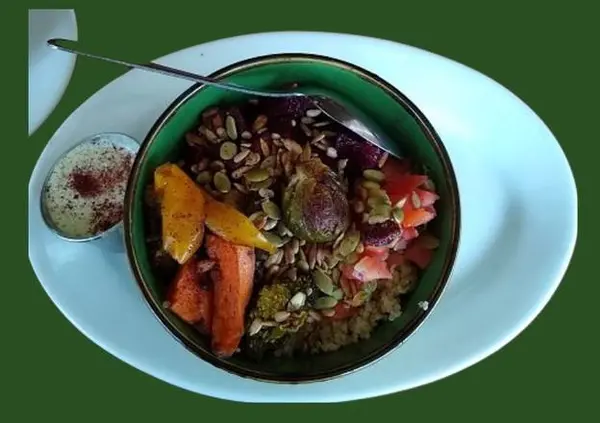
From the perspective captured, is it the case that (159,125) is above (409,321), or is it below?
above

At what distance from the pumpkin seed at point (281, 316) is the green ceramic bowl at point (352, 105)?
136mm

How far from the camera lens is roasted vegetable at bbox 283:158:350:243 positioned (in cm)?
196

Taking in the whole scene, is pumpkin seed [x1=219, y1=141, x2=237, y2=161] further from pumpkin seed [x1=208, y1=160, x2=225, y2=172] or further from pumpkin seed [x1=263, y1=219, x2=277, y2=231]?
pumpkin seed [x1=263, y1=219, x2=277, y2=231]

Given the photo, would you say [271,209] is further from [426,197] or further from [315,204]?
[426,197]

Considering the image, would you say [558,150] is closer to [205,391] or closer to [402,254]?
[402,254]

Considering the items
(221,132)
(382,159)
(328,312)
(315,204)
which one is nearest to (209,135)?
(221,132)

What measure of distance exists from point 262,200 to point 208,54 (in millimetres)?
571

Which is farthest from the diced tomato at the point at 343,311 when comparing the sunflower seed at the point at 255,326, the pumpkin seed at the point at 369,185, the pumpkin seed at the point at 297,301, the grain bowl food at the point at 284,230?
the pumpkin seed at the point at 369,185

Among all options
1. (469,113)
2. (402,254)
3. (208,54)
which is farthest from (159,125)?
(469,113)

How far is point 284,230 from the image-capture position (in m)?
2.03

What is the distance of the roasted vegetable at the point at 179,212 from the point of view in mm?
1942

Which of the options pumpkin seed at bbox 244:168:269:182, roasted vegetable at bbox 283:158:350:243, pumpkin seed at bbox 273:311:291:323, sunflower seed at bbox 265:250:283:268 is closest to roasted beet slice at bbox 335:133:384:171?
roasted vegetable at bbox 283:158:350:243

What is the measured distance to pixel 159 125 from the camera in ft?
6.57

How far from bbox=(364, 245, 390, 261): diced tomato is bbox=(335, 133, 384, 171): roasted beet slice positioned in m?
0.22
